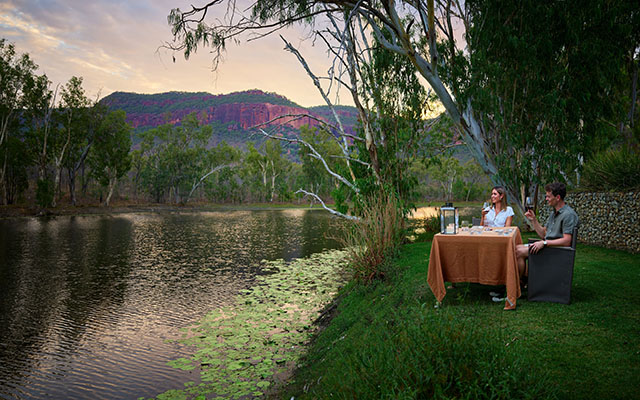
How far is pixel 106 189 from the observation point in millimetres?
50875

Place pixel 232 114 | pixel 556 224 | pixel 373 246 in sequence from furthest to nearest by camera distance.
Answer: pixel 232 114
pixel 373 246
pixel 556 224

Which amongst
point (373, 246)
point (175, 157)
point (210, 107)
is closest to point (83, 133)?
point (175, 157)

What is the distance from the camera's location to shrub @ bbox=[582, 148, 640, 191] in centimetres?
881

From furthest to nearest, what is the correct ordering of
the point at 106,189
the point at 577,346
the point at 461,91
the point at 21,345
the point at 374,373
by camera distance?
the point at 106,189
the point at 461,91
the point at 21,345
the point at 577,346
the point at 374,373

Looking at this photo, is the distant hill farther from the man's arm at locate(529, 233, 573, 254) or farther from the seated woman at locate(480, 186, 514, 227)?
the man's arm at locate(529, 233, 573, 254)

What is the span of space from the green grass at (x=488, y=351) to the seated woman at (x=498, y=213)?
985 mm

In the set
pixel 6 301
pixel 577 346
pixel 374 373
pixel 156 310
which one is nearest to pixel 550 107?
pixel 577 346

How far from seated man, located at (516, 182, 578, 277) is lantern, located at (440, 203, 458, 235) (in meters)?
0.74

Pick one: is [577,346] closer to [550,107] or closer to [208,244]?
[550,107]

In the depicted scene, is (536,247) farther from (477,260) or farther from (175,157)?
(175,157)

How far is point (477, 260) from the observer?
4586 mm

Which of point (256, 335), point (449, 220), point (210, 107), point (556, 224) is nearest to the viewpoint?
point (556, 224)

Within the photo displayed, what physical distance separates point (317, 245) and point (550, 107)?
9477 millimetres

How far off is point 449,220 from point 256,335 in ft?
10.1
